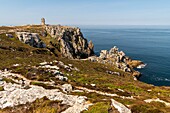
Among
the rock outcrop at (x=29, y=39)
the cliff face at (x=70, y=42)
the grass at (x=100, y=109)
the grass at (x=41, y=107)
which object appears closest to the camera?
the grass at (x=100, y=109)

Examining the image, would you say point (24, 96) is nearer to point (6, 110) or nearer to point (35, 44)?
point (6, 110)

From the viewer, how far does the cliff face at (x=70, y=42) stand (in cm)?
14706

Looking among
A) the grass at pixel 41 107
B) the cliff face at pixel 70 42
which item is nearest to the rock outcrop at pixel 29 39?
the cliff face at pixel 70 42

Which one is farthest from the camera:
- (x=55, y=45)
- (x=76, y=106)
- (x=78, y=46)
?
(x=78, y=46)

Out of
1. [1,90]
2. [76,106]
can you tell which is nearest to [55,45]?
[1,90]

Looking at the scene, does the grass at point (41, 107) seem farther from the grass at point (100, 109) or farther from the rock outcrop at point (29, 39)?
the rock outcrop at point (29, 39)

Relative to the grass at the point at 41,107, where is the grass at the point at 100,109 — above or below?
above

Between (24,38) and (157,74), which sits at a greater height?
(24,38)

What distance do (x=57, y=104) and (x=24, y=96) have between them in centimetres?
634

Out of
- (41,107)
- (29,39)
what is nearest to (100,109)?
(41,107)

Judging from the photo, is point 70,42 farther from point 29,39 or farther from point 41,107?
point 41,107

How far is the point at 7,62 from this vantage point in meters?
63.3

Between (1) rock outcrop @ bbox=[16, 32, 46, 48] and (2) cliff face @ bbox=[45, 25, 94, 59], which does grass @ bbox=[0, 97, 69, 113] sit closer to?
(1) rock outcrop @ bbox=[16, 32, 46, 48]

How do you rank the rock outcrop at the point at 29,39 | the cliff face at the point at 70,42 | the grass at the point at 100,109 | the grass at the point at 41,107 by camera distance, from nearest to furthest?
the grass at the point at 100,109, the grass at the point at 41,107, the rock outcrop at the point at 29,39, the cliff face at the point at 70,42
